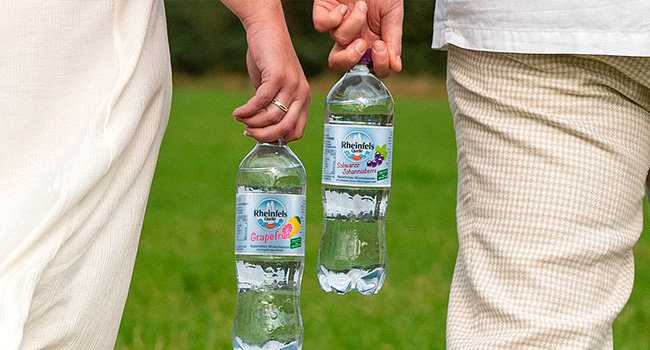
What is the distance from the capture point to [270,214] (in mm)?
2385

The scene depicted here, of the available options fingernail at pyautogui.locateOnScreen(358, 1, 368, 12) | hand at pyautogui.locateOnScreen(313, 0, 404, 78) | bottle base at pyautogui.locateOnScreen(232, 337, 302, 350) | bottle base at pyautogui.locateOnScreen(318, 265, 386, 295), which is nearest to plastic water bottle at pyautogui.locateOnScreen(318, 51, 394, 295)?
bottle base at pyautogui.locateOnScreen(318, 265, 386, 295)

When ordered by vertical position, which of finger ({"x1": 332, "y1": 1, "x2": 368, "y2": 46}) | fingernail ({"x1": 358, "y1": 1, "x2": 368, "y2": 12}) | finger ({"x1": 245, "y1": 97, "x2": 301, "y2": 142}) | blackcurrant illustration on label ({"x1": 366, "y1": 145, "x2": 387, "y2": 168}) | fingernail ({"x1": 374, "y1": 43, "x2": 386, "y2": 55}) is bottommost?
blackcurrant illustration on label ({"x1": 366, "y1": 145, "x2": 387, "y2": 168})

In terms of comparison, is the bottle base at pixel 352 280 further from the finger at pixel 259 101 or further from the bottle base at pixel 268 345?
the finger at pixel 259 101

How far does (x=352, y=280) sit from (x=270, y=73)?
1.28 metres

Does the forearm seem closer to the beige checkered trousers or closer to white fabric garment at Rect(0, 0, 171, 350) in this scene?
white fabric garment at Rect(0, 0, 171, 350)

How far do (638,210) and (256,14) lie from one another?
0.94m

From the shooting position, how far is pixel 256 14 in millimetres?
2275

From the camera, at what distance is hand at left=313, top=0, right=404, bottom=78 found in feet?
8.23

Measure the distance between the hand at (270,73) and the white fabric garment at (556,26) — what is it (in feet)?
1.23

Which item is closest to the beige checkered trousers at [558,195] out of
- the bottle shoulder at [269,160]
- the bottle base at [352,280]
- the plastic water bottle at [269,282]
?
the plastic water bottle at [269,282]

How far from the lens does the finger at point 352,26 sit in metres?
2.49

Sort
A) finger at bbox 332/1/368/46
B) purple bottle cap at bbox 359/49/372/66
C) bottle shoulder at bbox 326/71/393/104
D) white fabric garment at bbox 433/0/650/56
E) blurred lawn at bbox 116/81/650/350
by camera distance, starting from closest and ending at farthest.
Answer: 1. white fabric garment at bbox 433/0/650/56
2. finger at bbox 332/1/368/46
3. purple bottle cap at bbox 359/49/372/66
4. bottle shoulder at bbox 326/71/393/104
5. blurred lawn at bbox 116/81/650/350

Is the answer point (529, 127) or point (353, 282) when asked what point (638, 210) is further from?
point (353, 282)

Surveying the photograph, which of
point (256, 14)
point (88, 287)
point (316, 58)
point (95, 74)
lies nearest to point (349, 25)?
point (256, 14)
